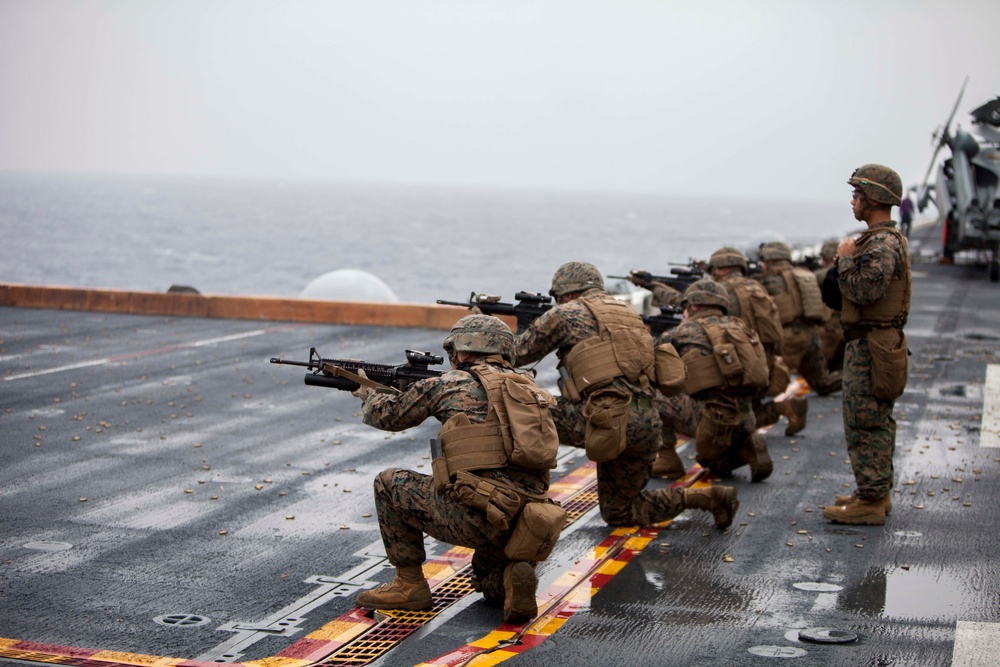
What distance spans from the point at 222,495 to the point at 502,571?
10.4 feet

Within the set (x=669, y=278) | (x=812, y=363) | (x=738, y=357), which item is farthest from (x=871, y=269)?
(x=812, y=363)

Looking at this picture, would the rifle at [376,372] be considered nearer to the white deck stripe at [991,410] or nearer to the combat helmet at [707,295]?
the combat helmet at [707,295]

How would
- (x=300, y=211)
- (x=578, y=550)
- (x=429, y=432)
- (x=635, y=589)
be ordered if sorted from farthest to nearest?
(x=300, y=211) → (x=429, y=432) → (x=578, y=550) → (x=635, y=589)

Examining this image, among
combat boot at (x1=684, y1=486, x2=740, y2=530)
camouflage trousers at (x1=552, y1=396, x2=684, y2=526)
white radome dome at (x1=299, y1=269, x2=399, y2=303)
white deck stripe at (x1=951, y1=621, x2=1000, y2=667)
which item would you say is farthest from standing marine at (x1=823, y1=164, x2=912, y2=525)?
white radome dome at (x1=299, y1=269, x2=399, y2=303)

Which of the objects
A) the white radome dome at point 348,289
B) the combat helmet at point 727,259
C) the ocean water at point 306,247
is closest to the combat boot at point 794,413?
the combat helmet at point 727,259

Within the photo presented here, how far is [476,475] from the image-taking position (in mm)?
6246

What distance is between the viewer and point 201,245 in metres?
113

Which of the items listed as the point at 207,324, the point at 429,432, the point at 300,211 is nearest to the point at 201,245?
the point at 300,211

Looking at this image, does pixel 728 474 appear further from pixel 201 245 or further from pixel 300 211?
pixel 300 211

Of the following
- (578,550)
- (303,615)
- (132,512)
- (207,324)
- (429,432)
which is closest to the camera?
(303,615)

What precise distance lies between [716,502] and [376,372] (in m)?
2.56

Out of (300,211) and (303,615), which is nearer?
(303,615)

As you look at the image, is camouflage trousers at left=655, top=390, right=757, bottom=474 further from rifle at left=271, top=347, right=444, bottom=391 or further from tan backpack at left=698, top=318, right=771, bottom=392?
rifle at left=271, top=347, right=444, bottom=391

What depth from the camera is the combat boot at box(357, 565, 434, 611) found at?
6.56 m
